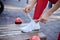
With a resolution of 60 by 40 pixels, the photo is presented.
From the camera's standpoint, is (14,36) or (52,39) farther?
(52,39)

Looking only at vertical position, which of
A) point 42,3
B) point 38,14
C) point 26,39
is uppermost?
point 42,3

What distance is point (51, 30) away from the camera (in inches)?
117

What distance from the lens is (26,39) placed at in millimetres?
1726

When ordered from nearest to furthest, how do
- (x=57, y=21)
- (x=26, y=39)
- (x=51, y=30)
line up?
(x=26, y=39) < (x=51, y=30) < (x=57, y=21)

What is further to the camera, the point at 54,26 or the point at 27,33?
the point at 54,26

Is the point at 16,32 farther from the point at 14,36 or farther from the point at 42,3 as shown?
the point at 42,3

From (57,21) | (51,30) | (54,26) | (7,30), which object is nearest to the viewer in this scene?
(7,30)

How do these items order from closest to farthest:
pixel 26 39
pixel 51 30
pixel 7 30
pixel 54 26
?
pixel 26 39 → pixel 7 30 → pixel 51 30 → pixel 54 26

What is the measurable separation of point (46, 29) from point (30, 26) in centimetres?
109

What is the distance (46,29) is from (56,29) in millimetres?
195

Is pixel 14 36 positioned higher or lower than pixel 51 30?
higher

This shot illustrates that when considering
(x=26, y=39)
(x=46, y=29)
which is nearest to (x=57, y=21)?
(x=46, y=29)

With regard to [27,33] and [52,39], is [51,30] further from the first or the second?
[27,33]

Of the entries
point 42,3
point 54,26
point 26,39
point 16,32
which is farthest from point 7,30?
point 54,26
